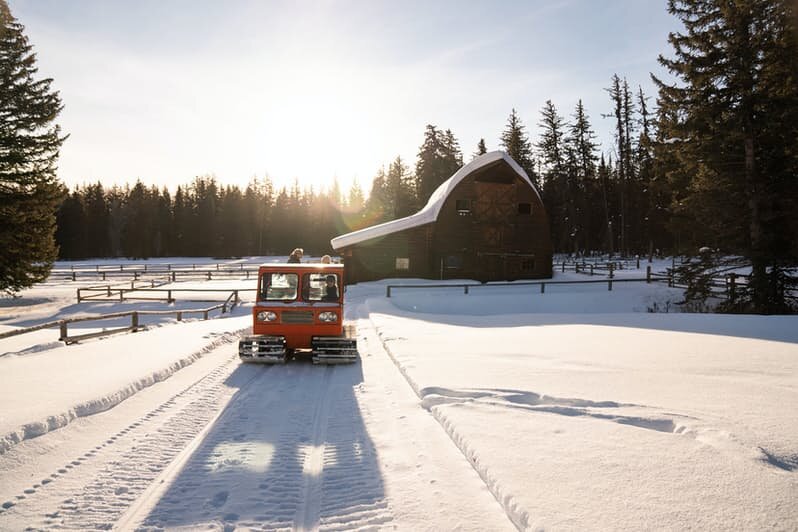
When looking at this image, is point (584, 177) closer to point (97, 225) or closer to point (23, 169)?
point (23, 169)

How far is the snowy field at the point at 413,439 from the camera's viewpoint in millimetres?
3650

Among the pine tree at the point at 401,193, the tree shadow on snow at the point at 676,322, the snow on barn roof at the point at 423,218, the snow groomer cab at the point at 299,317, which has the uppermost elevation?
the pine tree at the point at 401,193

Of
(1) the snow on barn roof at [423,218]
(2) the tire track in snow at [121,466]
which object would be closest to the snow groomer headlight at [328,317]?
(2) the tire track in snow at [121,466]

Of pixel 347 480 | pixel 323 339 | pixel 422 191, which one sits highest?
pixel 422 191

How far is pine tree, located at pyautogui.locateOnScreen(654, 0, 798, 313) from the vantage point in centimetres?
1672

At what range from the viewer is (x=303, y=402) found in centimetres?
695

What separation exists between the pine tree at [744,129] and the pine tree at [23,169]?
3213 cm

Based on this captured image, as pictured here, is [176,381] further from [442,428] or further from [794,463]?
[794,463]

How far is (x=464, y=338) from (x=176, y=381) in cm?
734

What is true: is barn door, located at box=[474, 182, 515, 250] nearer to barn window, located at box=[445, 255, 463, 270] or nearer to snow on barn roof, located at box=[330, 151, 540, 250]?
snow on barn roof, located at box=[330, 151, 540, 250]

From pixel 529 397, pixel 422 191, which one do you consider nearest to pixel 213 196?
pixel 422 191

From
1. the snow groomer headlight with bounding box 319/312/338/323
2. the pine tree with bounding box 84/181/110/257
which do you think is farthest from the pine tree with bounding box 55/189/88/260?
the snow groomer headlight with bounding box 319/312/338/323

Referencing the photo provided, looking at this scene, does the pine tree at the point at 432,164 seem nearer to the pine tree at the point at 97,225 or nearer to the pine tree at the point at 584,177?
the pine tree at the point at 584,177

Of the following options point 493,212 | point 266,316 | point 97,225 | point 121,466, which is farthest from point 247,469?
point 97,225
